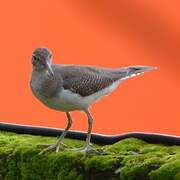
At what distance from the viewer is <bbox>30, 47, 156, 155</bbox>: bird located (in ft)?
13.5

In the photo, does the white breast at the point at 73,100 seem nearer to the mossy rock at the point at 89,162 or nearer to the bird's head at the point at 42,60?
the bird's head at the point at 42,60

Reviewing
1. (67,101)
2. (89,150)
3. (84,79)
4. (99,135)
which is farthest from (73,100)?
(99,135)

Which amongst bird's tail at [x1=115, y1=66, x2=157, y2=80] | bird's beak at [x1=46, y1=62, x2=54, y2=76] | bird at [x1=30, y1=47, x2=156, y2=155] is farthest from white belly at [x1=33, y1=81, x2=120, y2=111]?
bird's tail at [x1=115, y1=66, x2=157, y2=80]

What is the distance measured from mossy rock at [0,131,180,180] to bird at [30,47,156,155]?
3.7 inches

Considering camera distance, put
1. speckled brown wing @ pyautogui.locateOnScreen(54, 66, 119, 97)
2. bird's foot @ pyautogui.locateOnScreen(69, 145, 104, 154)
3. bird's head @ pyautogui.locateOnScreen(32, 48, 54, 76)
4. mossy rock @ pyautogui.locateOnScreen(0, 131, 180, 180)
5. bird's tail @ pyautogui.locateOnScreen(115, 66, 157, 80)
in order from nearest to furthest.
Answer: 1. mossy rock @ pyautogui.locateOnScreen(0, 131, 180, 180)
2. bird's foot @ pyautogui.locateOnScreen(69, 145, 104, 154)
3. bird's head @ pyautogui.locateOnScreen(32, 48, 54, 76)
4. speckled brown wing @ pyautogui.locateOnScreen(54, 66, 119, 97)
5. bird's tail @ pyautogui.locateOnScreen(115, 66, 157, 80)

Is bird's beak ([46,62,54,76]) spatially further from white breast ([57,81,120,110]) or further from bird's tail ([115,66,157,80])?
bird's tail ([115,66,157,80])

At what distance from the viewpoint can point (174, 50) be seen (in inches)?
162

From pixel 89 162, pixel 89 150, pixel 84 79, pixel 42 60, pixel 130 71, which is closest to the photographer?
pixel 89 162

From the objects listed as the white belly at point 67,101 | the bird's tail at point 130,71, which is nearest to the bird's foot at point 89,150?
the white belly at point 67,101

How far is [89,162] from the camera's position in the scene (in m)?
3.78

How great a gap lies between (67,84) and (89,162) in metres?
0.60

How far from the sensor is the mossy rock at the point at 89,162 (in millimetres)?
3547

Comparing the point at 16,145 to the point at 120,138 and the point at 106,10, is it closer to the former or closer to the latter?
the point at 120,138

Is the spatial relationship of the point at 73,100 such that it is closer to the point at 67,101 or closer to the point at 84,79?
the point at 67,101
